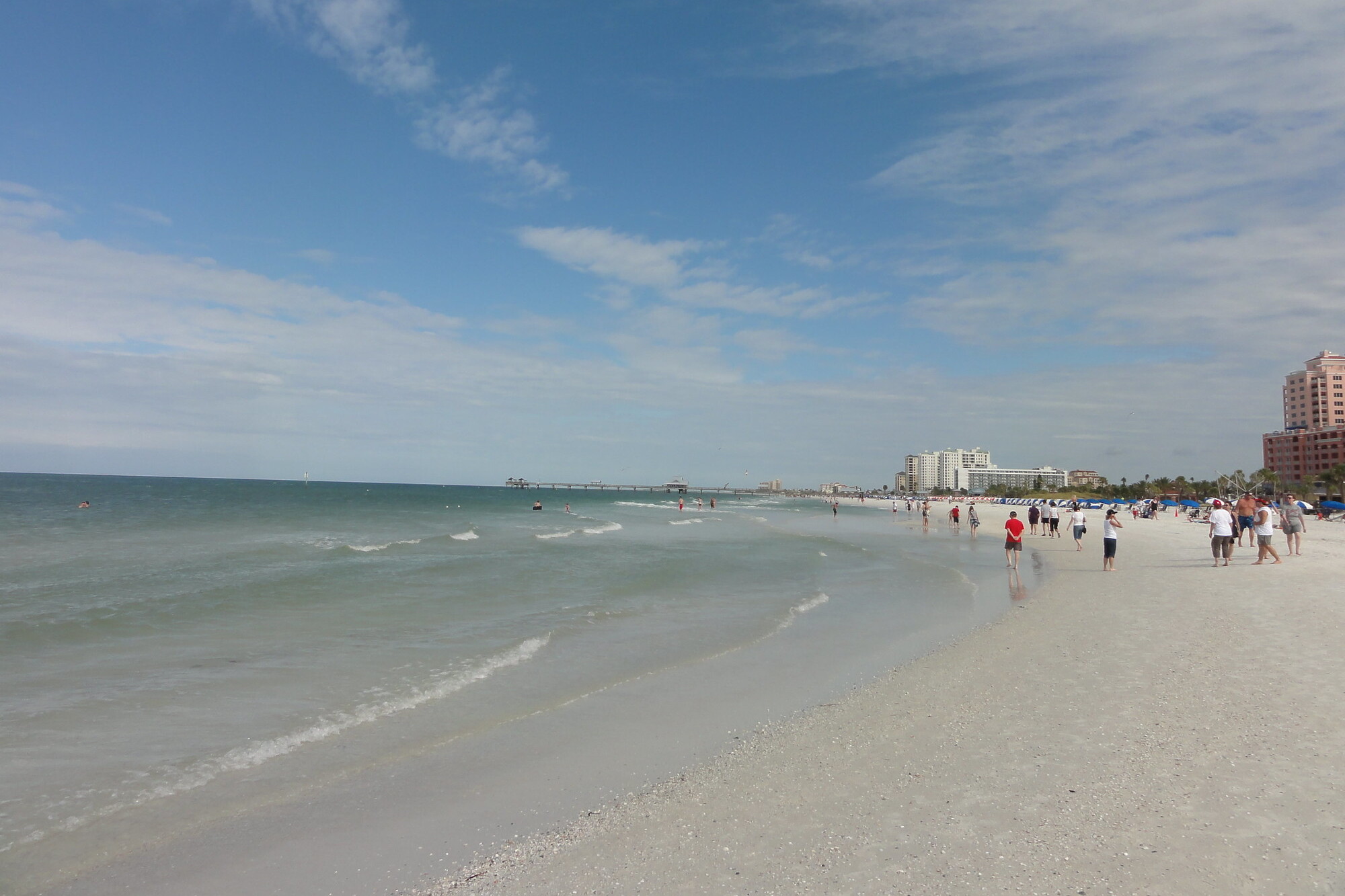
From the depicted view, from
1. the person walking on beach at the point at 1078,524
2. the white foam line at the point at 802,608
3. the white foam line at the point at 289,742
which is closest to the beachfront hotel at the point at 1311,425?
the person walking on beach at the point at 1078,524

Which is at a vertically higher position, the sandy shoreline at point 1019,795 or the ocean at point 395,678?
the sandy shoreline at point 1019,795

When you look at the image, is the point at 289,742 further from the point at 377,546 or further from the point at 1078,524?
the point at 1078,524

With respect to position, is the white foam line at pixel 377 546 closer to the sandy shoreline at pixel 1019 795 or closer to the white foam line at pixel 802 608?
the white foam line at pixel 802 608

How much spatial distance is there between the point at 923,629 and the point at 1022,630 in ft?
4.59

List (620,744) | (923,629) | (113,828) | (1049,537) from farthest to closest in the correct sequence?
(1049,537), (923,629), (620,744), (113,828)

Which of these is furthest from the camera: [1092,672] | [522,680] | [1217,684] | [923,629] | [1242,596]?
[1242,596]

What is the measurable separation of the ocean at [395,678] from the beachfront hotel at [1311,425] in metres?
115

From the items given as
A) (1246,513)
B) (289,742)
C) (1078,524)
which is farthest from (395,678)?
(1078,524)

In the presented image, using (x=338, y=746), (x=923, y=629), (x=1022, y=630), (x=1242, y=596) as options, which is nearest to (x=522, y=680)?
(x=338, y=746)

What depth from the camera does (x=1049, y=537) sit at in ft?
102

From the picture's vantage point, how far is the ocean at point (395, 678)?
4.96 meters

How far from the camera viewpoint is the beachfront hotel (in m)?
99.2

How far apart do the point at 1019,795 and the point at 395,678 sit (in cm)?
678

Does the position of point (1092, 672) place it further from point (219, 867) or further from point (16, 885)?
point (16, 885)
